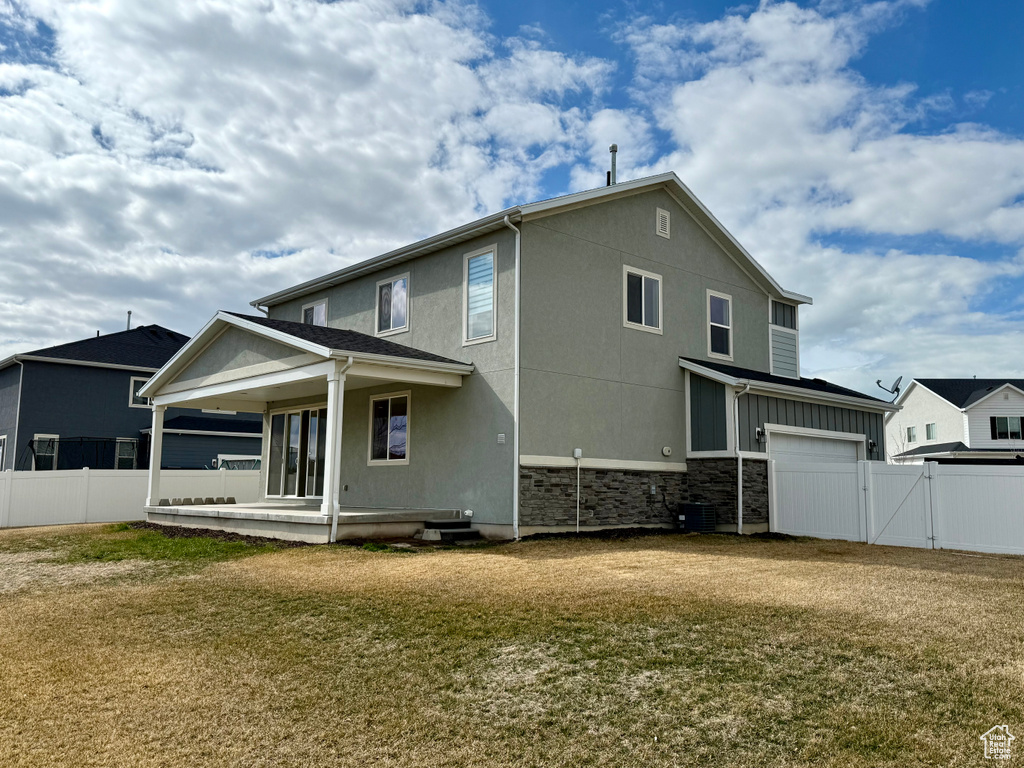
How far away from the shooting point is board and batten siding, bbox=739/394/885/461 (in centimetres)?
1513

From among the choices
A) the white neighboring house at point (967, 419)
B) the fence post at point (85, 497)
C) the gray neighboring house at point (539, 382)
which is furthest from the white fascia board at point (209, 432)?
the white neighboring house at point (967, 419)

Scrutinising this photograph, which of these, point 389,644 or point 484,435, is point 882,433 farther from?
point 389,644

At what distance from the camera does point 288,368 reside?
1361 centimetres

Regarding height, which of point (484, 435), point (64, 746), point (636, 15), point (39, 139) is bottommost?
point (64, 746)

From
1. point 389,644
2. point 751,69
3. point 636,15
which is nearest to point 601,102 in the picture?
point 636,15

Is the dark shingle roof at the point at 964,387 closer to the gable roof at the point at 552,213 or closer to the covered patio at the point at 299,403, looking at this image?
the gable roof at the point at 552,213

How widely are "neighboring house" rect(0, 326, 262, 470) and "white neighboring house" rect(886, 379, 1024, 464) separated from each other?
3350 cm

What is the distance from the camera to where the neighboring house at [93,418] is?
82.4ft

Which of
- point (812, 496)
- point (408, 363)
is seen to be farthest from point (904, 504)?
point (408, 363)

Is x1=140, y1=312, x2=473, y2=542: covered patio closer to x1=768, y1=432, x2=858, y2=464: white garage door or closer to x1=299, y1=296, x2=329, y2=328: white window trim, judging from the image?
x1=299, y1=296, x2=329, y2=328: white window trim

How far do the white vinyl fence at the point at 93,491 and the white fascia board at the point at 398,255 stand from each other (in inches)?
202

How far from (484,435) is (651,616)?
724 cm

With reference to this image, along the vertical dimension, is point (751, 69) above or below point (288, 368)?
above

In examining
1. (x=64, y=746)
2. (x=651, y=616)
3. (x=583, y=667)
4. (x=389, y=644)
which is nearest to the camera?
(x=64, y=746)
